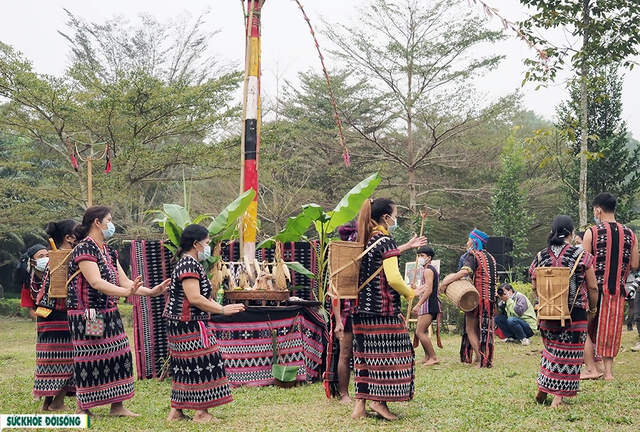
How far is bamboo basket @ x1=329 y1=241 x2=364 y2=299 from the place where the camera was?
6.34m

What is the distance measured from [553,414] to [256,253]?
4.69 meters

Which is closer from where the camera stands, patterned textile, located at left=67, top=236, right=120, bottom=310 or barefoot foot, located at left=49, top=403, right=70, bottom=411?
patterned textile, located at left=67, top=236, right=120, bottom=310

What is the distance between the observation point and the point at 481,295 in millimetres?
10148

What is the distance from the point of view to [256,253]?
10.0 metres

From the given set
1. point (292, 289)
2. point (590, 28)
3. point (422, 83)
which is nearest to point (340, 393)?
point (292, 289)

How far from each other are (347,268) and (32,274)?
335 centimetres

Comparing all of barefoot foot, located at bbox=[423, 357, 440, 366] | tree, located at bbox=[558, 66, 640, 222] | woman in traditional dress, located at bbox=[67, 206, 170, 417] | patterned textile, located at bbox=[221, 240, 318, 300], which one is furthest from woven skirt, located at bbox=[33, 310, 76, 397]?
tree, located at bbox=[558, 66, 640, 222]

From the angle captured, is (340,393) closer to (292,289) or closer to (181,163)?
(292,289)

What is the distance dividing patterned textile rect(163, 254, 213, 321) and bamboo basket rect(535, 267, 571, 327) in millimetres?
2907

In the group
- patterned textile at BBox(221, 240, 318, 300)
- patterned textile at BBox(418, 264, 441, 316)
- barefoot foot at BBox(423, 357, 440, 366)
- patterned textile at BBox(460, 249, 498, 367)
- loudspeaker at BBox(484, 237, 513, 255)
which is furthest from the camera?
loudspeaker at BBox(484, 237, 513, 255)

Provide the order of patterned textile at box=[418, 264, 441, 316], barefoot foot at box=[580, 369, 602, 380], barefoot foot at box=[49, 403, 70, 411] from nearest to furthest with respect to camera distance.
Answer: barefoot foot at box=[49, 403, 70, 411] → barefoot foot at box=[580, 369, 602, 380] → patterned textile at box=[418, 264, 441, 316]

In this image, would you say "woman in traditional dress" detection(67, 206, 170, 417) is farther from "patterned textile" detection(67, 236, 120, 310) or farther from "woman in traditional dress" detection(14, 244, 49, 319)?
"woman in traditional dress" detection(14, 244, 49, 319)

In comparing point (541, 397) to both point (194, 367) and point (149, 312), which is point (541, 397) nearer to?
point (194, 367)

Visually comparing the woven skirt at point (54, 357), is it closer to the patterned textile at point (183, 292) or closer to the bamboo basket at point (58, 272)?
the bamboo basket at point (58, 272)
